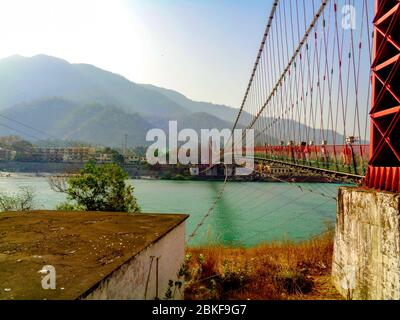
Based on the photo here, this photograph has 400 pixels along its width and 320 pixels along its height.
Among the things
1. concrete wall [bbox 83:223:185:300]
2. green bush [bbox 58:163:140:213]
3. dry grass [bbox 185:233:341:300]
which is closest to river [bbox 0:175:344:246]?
green bush [bbox 58:163:140:213]

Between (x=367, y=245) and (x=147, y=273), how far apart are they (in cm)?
368

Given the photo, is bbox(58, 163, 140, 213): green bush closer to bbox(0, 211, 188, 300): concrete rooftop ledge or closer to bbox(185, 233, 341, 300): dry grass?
bbox(185, 233, 341, 300): dry grass

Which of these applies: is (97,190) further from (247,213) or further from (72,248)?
(247,213)

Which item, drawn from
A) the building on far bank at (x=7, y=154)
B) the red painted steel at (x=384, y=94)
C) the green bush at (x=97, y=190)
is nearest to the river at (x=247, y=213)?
the green bush at (x=97, y=190)

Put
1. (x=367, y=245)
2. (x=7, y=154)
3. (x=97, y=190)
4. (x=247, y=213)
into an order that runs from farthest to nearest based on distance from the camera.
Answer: (x=7, y=154), (x=247, y=213), (x=97, y=190), (x=367, y=245)

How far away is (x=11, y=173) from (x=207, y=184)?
41254 mm

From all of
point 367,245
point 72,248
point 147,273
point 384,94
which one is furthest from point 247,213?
point 72,248

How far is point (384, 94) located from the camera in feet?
Answer: 20.1

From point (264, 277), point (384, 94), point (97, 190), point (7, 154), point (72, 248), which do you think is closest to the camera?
point (72, 248)

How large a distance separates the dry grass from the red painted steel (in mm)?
2726

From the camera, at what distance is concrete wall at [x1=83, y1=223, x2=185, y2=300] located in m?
2.86

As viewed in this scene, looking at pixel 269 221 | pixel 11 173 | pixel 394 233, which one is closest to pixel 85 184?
pixel 394 233

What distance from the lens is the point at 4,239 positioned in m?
4.11

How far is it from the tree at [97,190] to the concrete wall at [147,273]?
23.7ft
